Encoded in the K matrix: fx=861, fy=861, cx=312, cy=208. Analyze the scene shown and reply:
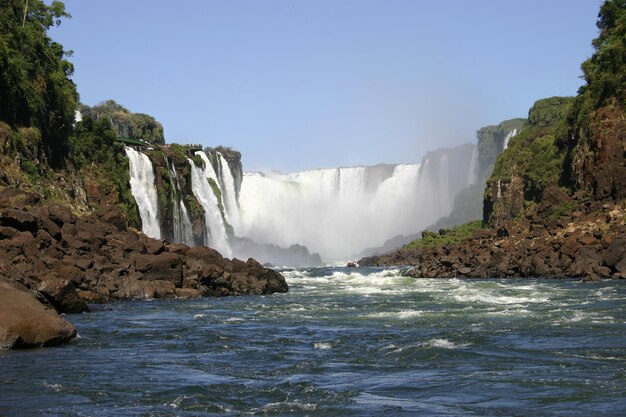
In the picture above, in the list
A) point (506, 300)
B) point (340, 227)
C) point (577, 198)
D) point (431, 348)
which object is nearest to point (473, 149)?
point (340, 227)

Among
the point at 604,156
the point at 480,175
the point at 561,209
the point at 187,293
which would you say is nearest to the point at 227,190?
the point at 561,209

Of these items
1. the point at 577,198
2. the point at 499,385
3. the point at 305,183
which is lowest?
the point at 499,385

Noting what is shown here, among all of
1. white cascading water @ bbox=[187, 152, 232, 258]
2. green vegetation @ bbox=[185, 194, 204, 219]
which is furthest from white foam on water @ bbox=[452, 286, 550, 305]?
white cascading water @ bbox=[187, 152, 232, 258]

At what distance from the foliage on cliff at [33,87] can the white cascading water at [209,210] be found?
934 inches

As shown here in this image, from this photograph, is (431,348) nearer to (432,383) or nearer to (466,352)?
(466,352)

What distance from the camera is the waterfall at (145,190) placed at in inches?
2640

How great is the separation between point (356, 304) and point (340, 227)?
12173cm

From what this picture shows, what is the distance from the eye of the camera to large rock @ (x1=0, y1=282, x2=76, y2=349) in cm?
1705

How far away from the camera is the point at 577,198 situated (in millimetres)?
58562

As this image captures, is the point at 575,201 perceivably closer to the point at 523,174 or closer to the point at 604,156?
the point at 604,156

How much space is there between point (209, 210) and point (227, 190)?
1499 cm

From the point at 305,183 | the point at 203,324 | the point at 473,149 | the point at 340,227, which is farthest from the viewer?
the point at 473,149

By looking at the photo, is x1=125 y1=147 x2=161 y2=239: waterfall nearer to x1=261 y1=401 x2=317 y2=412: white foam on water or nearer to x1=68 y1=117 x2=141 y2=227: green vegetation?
x1=68 y1=117 x2=141 y2=227: green vegetation

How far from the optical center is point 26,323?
1741 cm
